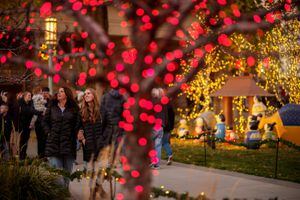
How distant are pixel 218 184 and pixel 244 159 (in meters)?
3.89

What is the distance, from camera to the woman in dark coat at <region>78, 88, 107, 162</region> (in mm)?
8891

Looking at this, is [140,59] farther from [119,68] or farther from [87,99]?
[87,99]

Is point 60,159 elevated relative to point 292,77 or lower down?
lower down

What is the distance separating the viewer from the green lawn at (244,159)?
37.3 feet

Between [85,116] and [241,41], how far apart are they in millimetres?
11711

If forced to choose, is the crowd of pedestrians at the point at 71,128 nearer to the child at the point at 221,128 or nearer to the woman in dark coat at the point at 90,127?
the woman in dark coat at the point at 90,127

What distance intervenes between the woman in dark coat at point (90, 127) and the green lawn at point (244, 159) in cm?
379

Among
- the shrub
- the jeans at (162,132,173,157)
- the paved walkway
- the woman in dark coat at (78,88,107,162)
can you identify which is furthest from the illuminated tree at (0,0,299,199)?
the jeans at (162,132,173,157)

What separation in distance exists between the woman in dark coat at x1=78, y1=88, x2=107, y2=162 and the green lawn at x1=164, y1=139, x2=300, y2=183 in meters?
3.79

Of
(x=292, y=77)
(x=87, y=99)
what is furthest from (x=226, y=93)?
(x=87, y=99)

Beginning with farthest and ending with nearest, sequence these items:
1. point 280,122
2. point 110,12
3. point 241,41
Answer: point 110,12 < point 241,41 < point 280,122

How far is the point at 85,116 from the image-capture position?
909 cm

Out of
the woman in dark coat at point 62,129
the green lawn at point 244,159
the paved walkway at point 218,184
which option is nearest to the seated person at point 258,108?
the green lawn at point 244,159

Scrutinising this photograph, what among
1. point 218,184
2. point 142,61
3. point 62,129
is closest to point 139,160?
point 142,61
